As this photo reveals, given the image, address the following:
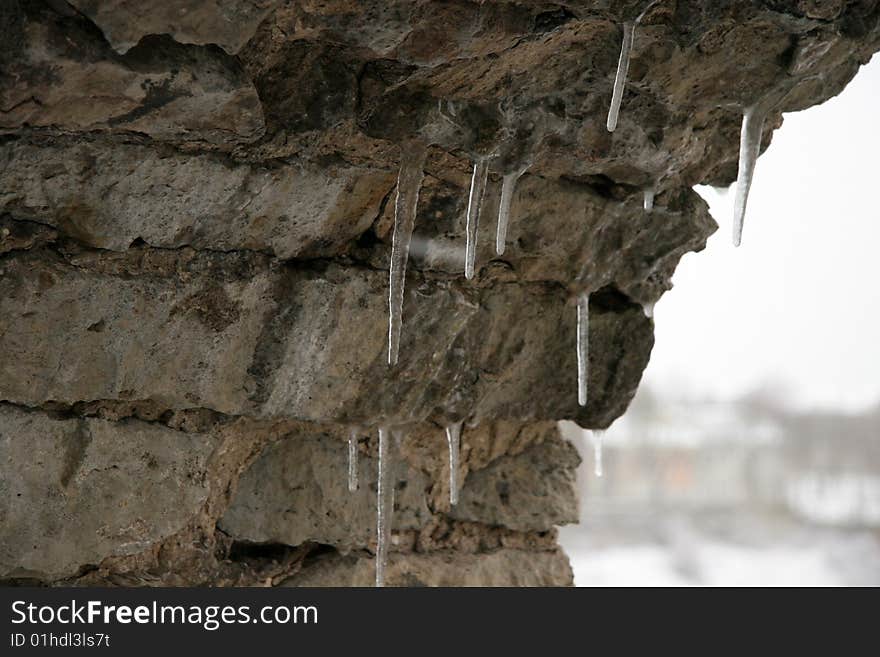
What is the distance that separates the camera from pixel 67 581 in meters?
2.51

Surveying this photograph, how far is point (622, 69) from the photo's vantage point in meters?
2.10

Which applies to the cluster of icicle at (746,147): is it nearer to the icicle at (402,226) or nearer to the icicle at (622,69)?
the icicle at (622,69)

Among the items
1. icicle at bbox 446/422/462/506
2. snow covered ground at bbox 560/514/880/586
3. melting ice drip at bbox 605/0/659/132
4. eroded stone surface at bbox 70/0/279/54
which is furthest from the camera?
snow covered ground at bbox 560/514/880/586

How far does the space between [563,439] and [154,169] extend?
1.92m

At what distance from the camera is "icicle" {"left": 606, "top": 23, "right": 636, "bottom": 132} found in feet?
6.68

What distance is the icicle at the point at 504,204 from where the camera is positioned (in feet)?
8.14

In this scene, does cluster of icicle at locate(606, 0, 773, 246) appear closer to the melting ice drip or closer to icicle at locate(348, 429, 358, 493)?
the melting ice drip

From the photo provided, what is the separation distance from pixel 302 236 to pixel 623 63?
0.84m

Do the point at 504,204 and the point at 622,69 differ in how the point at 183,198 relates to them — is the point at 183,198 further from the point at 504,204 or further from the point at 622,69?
the point at 622,69

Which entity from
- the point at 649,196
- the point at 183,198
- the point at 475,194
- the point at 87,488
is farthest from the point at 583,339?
the point at 87,488

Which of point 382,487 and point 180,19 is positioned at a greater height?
point 180,19

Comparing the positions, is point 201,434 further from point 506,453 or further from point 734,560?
point 734,560

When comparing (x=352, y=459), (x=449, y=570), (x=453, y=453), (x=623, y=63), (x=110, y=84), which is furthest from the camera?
(x=449, y=570)

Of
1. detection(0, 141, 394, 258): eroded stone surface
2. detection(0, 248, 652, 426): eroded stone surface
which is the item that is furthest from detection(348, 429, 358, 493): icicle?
detection(0, 141, 394, 258): eroded stone surface
